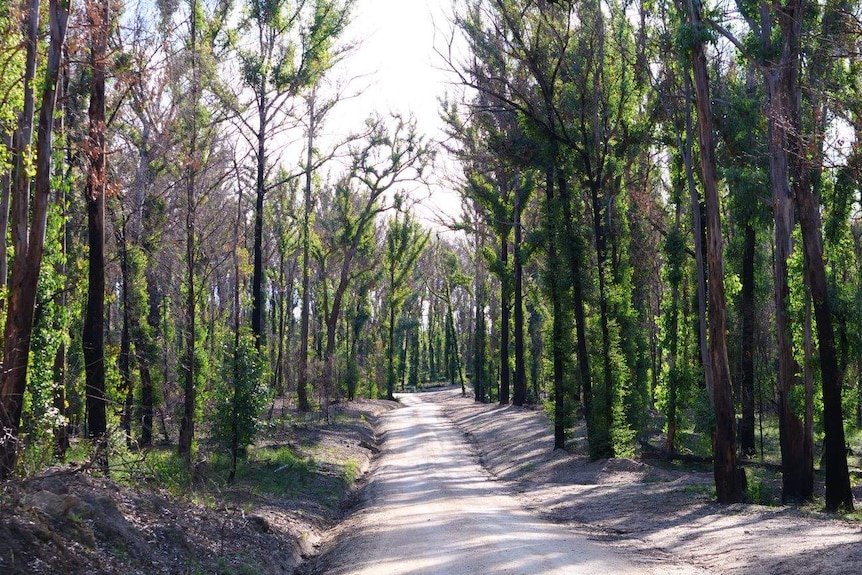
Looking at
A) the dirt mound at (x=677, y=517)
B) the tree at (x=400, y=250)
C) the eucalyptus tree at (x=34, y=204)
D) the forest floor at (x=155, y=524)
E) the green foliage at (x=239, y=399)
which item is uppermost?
the tree at (x=400, y=250)

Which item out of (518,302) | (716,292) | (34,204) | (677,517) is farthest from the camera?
(518,302)

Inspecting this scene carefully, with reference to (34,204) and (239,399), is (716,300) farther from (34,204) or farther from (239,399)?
(34,204)

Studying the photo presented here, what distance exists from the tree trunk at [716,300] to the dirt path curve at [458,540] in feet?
12.4

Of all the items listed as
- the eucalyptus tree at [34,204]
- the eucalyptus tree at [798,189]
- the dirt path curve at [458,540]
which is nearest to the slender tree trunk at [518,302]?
the eucalyptus tree at [798,189]

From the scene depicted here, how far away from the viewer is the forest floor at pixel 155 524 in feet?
25.2

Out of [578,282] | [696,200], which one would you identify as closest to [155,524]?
[696,200]

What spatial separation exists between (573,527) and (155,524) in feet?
22.9

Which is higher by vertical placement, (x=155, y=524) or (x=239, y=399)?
(x=239, y=399)

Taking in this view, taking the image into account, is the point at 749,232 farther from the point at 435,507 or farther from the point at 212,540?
the point at 212,540

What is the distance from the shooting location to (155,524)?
32.9 feet

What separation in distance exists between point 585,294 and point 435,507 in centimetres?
1246

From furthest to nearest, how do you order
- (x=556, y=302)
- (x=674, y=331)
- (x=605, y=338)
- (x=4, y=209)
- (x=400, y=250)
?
(x=400, y=250) → (x=674, y=331) → (x=556, y=302) → (x=605, y=338) → (x=4, y=209)

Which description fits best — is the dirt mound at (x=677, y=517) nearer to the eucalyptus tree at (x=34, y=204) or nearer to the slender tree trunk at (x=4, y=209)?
the eucalyptus tree at (x=34, y=204)

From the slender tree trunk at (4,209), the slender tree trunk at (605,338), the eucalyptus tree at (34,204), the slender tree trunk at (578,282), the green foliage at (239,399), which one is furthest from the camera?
the slender tree trunk at (578,282)
